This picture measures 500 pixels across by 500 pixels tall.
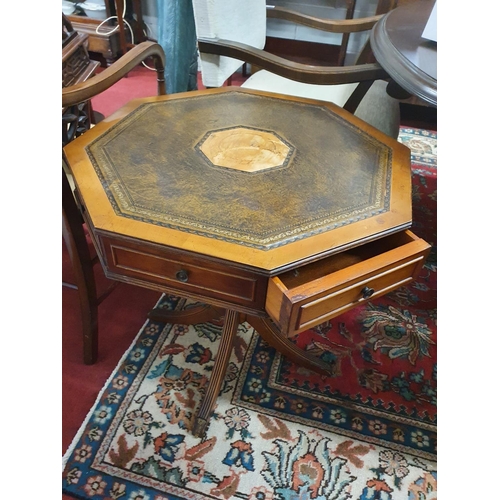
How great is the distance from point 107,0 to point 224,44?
5.03 ft

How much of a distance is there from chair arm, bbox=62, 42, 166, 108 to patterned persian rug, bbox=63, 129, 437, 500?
1.91 feet

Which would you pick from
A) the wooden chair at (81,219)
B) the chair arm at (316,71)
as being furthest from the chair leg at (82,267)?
the chair arm at (316,71)

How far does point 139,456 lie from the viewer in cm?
81

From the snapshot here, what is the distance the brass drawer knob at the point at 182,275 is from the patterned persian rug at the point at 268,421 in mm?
442

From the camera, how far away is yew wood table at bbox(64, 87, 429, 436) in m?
0.54

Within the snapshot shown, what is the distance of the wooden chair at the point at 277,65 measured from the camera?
1.01 metres

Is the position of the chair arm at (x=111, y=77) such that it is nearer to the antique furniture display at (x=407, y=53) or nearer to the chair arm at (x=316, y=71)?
the chair arm at (x=316, y=71)

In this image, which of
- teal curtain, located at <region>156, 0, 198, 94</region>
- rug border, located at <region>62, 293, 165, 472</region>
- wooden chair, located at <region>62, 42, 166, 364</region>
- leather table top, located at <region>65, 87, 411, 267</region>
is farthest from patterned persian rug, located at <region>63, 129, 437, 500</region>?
teal curtain, located at <region>156, 0, 198, 94</region>

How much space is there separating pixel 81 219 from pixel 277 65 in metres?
0.62

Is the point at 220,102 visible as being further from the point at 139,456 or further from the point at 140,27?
the point at 140,27

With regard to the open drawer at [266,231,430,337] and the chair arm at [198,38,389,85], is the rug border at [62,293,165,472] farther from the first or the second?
the chair arm at [198,38,389,85]

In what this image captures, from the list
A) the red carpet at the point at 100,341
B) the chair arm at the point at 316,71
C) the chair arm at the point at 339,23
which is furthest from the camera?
the chair arm at the point at 339,23

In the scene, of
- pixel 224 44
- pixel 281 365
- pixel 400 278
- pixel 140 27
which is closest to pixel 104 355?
pixel 281 365

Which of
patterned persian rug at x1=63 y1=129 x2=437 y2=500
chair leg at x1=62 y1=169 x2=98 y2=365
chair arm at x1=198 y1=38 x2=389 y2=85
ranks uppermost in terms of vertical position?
chair arm at x1=198 y1=38 x2=389 y2=85
